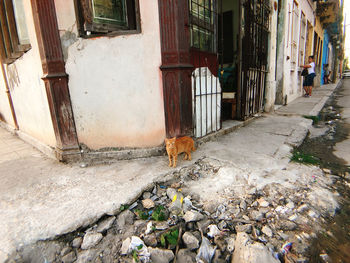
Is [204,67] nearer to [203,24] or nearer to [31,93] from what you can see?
[203,24]

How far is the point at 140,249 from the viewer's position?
5.07 feet

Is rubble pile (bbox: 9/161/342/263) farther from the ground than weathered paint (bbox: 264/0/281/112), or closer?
closer

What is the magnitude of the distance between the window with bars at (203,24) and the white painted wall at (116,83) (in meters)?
0.73

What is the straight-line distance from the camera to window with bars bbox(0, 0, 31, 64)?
3.29 metres

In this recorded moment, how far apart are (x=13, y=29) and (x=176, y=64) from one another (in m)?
3.18

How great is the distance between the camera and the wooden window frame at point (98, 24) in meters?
2.58

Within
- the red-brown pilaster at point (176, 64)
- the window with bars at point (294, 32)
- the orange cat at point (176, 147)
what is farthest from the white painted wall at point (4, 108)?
the window with bars at point (294, 32)

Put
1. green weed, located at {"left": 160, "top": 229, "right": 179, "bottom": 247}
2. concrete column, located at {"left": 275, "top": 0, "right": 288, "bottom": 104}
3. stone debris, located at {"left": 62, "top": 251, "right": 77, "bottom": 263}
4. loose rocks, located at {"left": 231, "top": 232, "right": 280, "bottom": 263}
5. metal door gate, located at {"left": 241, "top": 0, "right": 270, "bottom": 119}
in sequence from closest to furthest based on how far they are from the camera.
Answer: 1. loose rocks, located at {"left": 231, "top": 232, "right": 280, "bottom": 263}
2. stone debris, located at {"left": 62, "top": 251, "right": 77, "bottom": 263}
3. green weed, located at {"left": 160, "top": 229, "right": 179, "bottom": 247}
4. metal door gate, located at {"left": 241, "top": 0, "right": 270, "bottom": 119}
5. concrete column, located at {"left": 275, "top": 0, "right": 288, "bottom": 104}

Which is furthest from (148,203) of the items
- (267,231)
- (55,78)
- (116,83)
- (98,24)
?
(98,24)

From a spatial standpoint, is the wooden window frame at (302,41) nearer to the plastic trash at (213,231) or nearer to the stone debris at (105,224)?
the plastic trash at (213,231)

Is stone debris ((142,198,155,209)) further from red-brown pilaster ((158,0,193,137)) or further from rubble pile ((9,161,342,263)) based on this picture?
red-brown pilaster ((158,0,193,137))

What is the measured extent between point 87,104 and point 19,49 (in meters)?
1.78

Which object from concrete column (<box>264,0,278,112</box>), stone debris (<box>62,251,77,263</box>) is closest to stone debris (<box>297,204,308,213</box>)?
stone debris (<box>62,251,77,263</box>)

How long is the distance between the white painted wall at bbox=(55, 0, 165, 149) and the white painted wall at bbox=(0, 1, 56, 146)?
1.95ft
